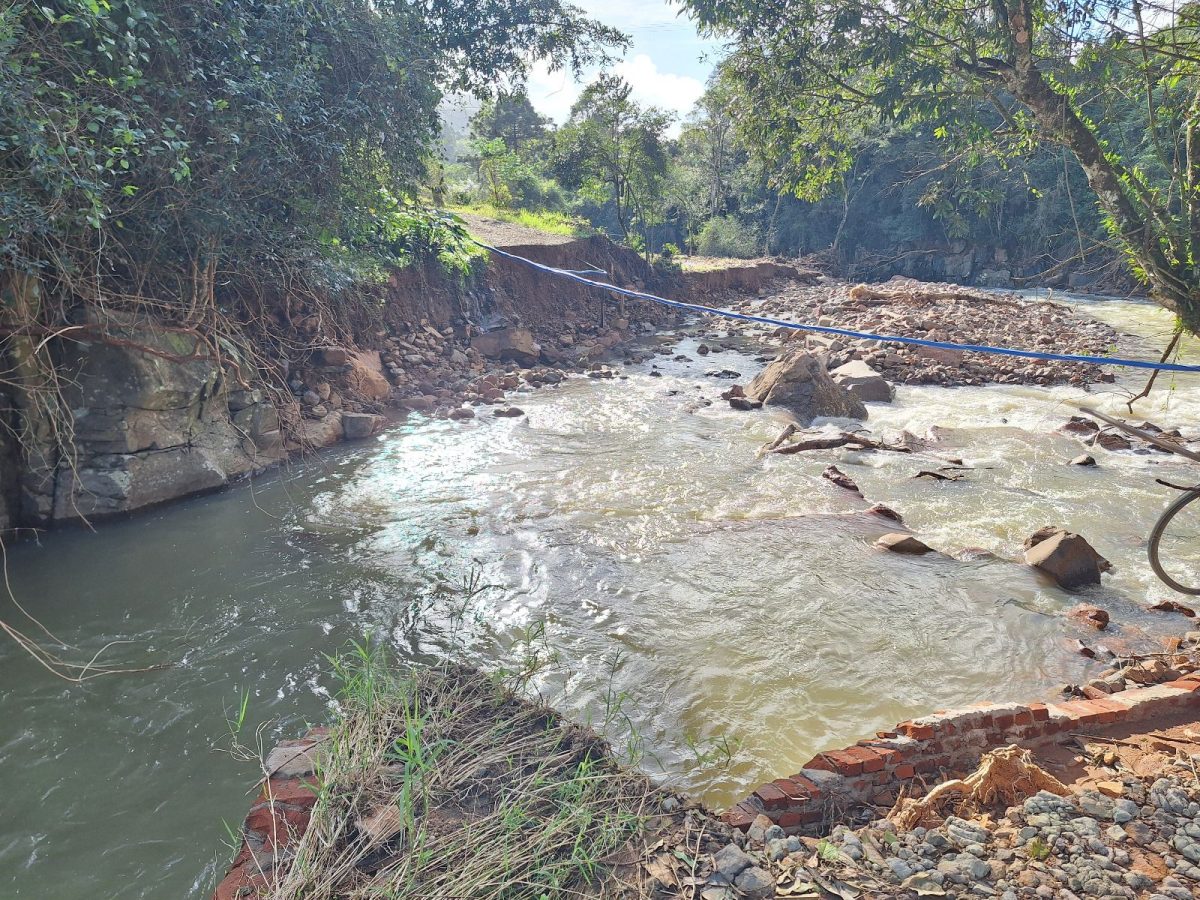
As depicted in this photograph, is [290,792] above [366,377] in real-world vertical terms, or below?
below

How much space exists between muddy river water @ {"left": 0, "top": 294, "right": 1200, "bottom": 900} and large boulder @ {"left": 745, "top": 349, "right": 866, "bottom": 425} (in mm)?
1962

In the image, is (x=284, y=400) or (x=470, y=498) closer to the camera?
(x=470, y=498)

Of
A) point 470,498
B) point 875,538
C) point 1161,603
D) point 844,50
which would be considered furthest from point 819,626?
point 844,50

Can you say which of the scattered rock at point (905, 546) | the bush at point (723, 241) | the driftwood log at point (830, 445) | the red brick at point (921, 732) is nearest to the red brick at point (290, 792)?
the red brick at point (921, 732)

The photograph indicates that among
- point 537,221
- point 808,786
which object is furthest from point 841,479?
point 537,221

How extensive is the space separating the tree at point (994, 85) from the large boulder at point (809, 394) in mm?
3354

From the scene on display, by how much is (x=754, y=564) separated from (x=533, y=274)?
34.7ft

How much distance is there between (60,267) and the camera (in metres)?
4.59

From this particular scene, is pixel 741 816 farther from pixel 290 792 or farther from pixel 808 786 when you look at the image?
pixel 290 792

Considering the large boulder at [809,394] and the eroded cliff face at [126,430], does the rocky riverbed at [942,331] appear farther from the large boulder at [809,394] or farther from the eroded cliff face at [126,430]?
the eroded cliff face at [126,430]

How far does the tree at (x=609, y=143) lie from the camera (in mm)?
18297

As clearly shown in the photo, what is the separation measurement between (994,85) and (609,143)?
15.5 meters

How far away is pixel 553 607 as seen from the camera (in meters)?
4.51

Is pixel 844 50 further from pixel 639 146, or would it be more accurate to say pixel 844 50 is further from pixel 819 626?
pixel 639 146
